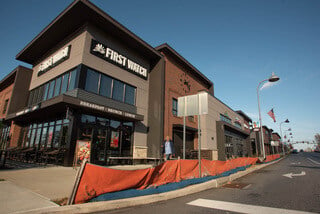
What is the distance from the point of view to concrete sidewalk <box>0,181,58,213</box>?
10.7 ft

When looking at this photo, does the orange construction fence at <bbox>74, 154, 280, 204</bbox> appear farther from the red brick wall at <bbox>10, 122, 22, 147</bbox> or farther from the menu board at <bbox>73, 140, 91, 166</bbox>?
the red brick wall at <bbox>10, 122, 22, 147</bbox>

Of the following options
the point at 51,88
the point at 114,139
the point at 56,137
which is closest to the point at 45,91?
the point at 51,88

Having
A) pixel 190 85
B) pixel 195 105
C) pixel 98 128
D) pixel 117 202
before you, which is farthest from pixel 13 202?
pixel 190 85

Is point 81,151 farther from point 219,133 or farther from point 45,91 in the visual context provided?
point 219,133

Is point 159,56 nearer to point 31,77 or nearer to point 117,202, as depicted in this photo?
point 31,77

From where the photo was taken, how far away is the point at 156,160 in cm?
1482

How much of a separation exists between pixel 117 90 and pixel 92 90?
91.6 inches

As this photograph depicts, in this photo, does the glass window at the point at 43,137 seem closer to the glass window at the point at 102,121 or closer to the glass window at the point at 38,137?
the glass window at the point at 38,137

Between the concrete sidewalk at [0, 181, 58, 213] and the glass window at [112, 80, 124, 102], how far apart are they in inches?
383

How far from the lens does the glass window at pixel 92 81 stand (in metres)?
12.0

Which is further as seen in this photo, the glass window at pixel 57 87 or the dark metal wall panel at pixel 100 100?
the glass window at pixel 57 87

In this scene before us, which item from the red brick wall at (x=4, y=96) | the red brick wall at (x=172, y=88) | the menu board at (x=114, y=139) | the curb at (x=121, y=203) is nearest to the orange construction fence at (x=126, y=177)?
the curb at (x=121, y=203)

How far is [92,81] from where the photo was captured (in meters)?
12.3

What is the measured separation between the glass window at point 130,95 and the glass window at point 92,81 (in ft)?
9.48
